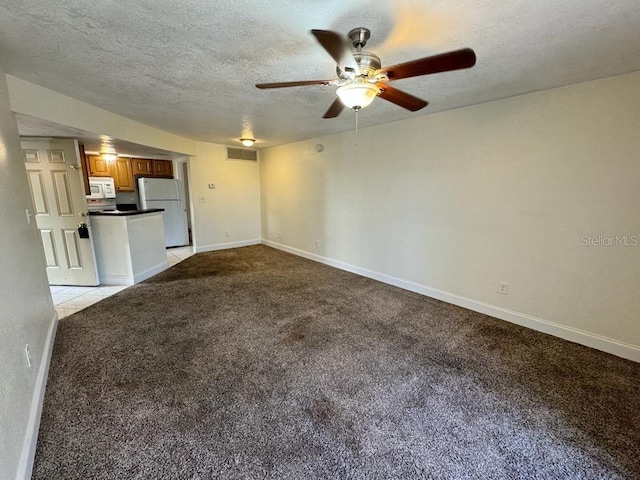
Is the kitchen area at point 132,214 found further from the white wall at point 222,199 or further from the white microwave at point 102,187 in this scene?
the white wall at point 222,199

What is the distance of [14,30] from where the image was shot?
5.18ft

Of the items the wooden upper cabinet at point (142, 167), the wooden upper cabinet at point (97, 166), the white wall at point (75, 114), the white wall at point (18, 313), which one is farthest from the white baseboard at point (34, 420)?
the wooden upper cabinet at point (142, 167)

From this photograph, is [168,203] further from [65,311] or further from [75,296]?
[65,311]

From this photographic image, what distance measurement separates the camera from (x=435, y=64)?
1422 mm

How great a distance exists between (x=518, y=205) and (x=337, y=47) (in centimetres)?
242

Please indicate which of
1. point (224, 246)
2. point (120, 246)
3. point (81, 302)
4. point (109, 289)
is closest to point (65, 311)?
point (81, 302)

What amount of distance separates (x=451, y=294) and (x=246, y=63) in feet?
10.4

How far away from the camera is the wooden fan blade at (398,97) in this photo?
174 cm

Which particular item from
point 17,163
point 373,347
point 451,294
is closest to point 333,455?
point 373,347

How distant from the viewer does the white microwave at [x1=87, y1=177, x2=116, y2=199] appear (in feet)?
17.8

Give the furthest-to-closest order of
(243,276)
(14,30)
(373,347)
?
(243,276)
(373,347)
(14,30)

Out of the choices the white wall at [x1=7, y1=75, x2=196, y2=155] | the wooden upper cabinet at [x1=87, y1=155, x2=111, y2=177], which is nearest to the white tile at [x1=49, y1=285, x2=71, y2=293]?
the white wall at [x1=7, y1=75, x2=196, y2=155]

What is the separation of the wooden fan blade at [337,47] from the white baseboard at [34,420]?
2348 mm

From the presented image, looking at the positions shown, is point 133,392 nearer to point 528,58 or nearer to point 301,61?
point 301,61
